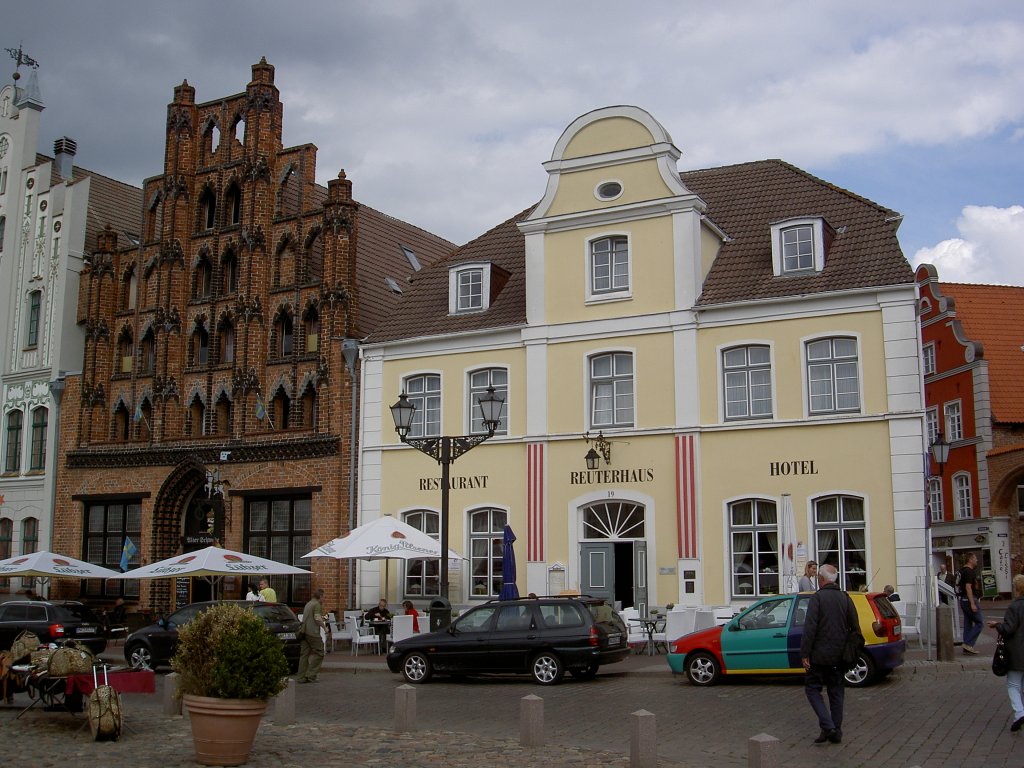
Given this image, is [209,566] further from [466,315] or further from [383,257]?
[383,257]

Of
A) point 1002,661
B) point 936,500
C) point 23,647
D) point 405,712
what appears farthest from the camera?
point 936,500

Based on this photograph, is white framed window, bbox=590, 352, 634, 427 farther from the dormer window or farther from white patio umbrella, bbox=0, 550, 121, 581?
white patio umbrella, bbox=0, 550, 121, 581

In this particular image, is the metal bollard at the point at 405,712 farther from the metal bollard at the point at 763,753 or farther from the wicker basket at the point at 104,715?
the metal bollard at the point at 763,753

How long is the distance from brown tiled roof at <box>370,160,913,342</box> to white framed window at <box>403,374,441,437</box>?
3.87ft

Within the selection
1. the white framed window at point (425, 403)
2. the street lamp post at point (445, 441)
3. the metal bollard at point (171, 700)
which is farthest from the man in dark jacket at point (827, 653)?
the white framed window at point (425, 403)

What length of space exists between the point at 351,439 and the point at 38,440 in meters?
12.4

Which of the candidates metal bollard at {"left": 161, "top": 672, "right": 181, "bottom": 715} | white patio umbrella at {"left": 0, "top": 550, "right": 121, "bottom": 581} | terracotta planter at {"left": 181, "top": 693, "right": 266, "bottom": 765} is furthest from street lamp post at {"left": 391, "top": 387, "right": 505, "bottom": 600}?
white patio umbrella at {"left": 0, "top": 550, "right": 121, "bottom": 581}

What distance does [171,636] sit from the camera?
22.2 metres

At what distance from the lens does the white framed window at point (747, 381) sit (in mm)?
24438

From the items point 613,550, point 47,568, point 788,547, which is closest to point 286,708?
point 788,547

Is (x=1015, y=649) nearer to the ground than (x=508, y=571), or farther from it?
nearer to the ground

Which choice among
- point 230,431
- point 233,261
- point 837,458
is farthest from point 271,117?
point 837,458

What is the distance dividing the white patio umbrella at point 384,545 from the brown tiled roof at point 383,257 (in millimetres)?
7543

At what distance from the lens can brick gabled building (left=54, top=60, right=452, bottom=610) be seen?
2984cm
